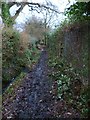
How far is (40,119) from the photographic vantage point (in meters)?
4.47

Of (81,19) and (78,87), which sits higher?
(81,19)

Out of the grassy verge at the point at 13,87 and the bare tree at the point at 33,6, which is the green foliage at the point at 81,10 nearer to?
the grassy verge at the point at 13,87

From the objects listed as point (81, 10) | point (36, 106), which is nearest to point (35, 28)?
point (81, 10)

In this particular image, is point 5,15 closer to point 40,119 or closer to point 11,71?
point 11,71

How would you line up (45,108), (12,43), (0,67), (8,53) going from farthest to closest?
(12,43) → (8,53) → (0,67) → (45,108)

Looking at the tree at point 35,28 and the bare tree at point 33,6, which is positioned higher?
the bare tree at point 33,6

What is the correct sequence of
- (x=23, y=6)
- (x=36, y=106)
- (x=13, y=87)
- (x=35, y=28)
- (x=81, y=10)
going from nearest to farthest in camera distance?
1. (x=36, y=106)
2. (x=81, y=10)
3. (x=13, y=87)
4. (x=23, y=6)
5. (x=35, y=28)

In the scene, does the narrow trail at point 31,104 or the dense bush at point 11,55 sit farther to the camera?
the dense bush at point 11,55

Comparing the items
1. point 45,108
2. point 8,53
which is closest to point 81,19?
point 45,108

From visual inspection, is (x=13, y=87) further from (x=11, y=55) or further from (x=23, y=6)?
(x=23, y=6)

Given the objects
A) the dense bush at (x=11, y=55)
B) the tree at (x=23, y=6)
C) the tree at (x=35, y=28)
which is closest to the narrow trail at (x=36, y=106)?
the dense bush at (x=11, y=55)

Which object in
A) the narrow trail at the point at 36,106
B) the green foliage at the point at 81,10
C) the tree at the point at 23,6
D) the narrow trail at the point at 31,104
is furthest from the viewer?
the tree at the point at 23,6

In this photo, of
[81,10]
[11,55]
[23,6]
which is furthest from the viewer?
[23,6]

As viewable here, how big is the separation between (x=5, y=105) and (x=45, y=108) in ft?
3.54
